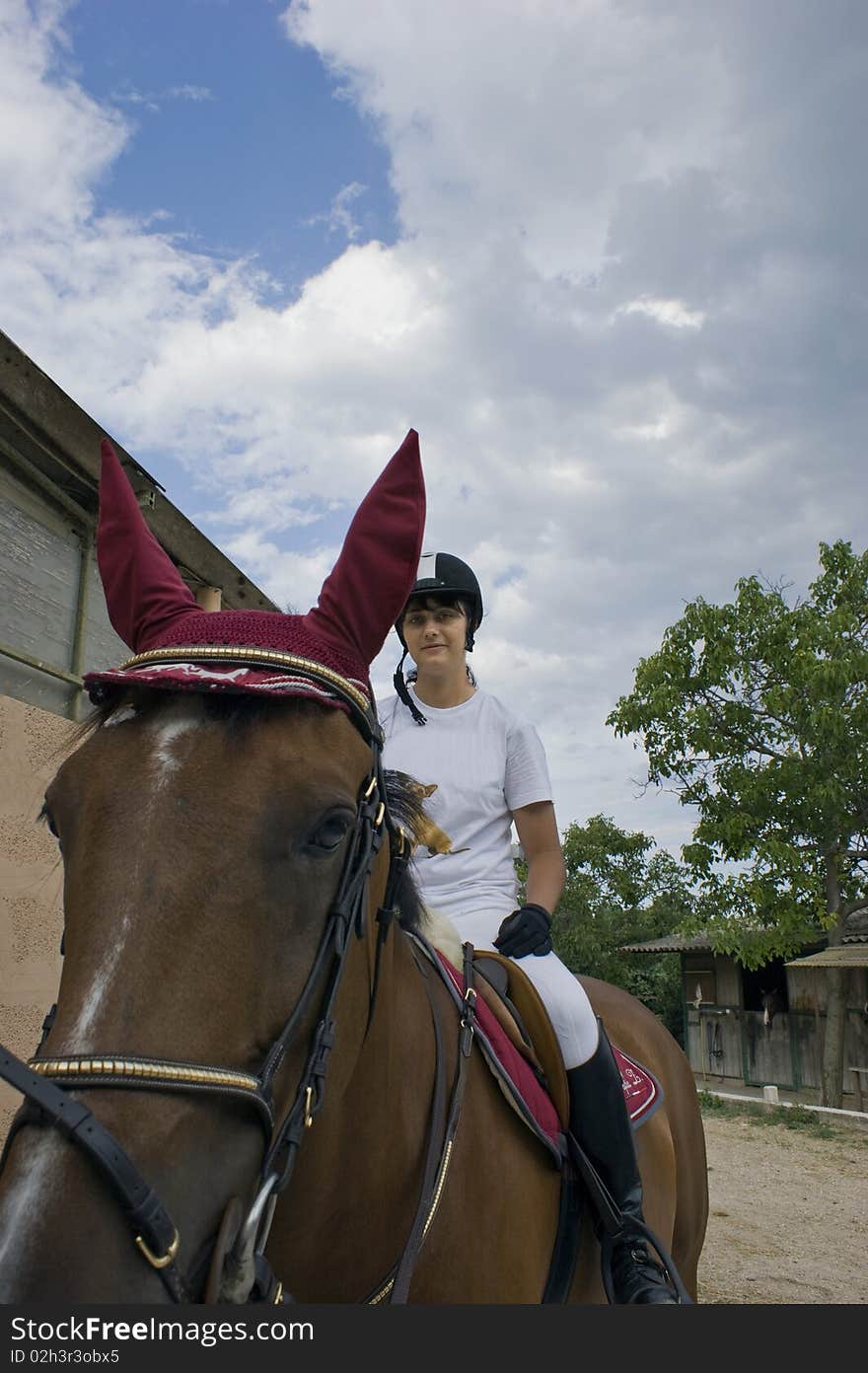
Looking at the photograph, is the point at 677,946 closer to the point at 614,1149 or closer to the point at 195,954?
the point at 614,1149

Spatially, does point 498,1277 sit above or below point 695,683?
below

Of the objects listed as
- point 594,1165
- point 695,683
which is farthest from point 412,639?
point 695,683

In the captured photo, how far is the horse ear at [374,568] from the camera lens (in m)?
1.72

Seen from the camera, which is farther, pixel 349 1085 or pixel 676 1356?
pixel 676 1356

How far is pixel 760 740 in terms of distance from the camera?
1527 cm

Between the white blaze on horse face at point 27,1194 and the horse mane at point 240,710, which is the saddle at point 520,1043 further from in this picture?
the white blaze on horse face at point 27,1194

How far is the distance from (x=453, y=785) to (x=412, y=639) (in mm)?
560

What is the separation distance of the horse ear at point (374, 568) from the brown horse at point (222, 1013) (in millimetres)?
237

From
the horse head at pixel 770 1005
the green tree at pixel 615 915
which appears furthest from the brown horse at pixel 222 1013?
the green tree at pixel 615 915

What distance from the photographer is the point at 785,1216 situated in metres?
9.11

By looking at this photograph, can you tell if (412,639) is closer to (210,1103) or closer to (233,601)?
(210,1103)

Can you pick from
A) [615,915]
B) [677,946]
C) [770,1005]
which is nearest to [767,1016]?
[770,1005]

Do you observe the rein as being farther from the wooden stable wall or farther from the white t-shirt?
the wooden stable wall

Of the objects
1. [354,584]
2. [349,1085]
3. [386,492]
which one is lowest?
[349,1085]
